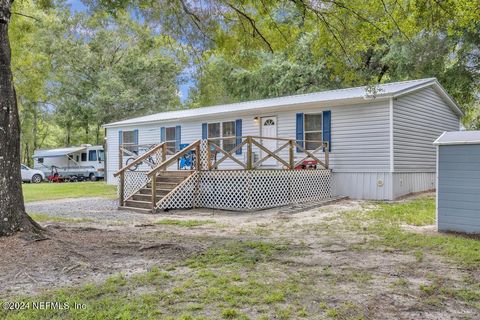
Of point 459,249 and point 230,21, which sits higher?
point 230,21

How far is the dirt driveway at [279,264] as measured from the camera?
3.09 meters

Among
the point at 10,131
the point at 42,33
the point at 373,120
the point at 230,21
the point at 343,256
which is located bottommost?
the point at 343,256

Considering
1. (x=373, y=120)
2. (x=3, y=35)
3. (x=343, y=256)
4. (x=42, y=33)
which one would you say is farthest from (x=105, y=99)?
(x=343, y=256)

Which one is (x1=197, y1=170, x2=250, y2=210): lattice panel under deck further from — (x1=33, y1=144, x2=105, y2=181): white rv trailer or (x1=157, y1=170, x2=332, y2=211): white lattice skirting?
(x1=33, y1=144, x2=105, y2=181): white rv trailer

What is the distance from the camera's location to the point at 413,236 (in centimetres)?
588

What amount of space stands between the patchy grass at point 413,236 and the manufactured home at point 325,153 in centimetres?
211

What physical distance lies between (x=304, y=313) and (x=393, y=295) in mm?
933

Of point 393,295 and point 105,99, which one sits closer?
point 393,295

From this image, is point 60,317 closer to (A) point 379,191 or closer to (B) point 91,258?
(B) point 91,258

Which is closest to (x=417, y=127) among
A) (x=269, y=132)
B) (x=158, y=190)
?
(x=269, y=132)

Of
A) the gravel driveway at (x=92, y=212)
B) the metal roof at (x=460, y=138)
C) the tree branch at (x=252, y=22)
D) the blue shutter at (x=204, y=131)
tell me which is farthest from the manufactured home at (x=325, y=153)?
the metal roof at (x=460, y=138)

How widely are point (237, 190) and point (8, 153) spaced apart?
5461 mm

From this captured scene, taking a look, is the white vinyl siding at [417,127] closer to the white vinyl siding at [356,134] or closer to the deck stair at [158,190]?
the white vinyl siding at [356,134]

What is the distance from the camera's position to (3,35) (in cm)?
491
